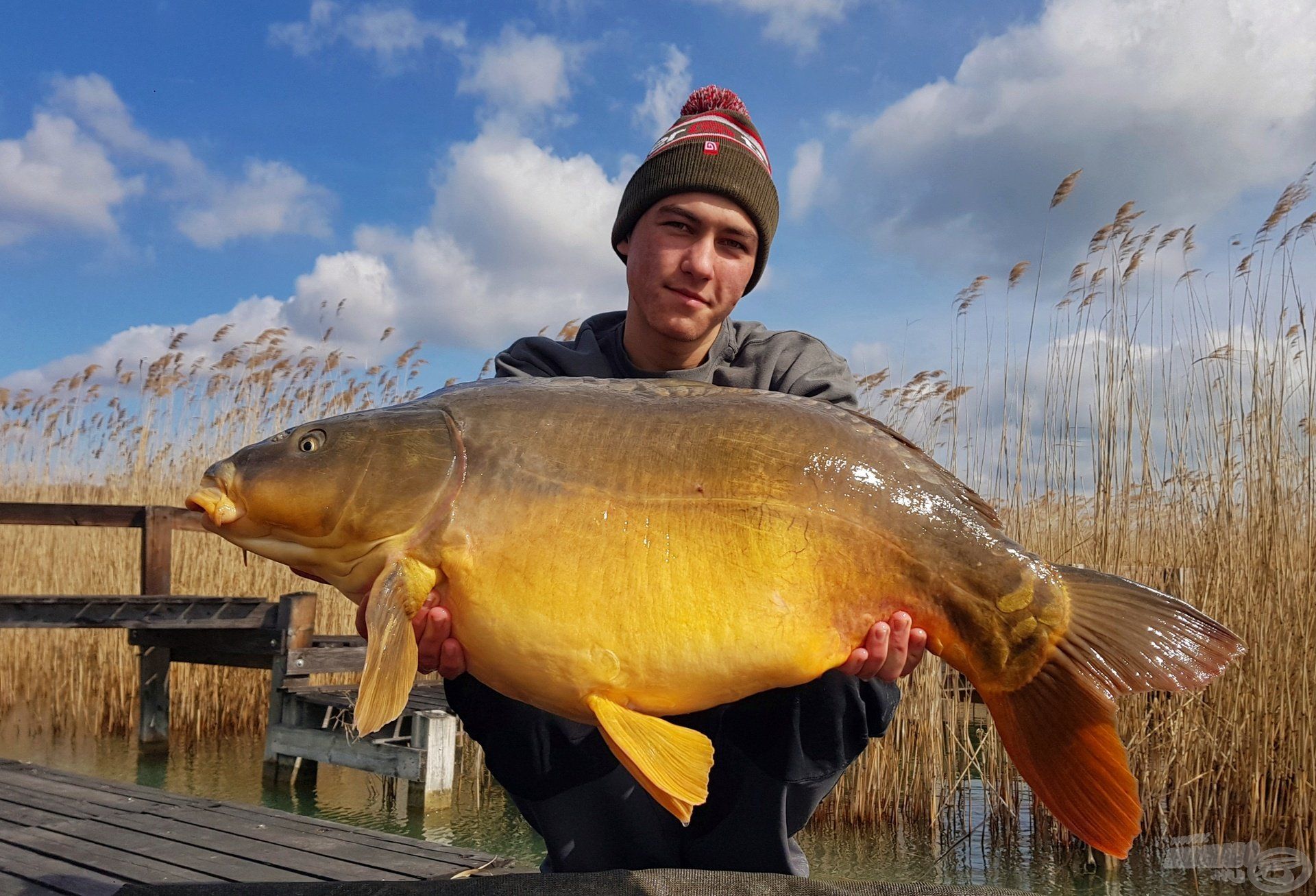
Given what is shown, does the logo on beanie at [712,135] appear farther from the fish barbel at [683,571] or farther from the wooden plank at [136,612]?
the wooden plank at [136,612]

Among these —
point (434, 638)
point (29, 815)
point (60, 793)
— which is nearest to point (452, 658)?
point (434, 638)

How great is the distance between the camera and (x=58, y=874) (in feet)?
8.45

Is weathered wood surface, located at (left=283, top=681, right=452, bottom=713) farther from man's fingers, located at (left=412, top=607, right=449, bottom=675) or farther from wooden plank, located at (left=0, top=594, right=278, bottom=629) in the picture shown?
man's fingers, located at (left=412, top=607, right=449, bottom=675)

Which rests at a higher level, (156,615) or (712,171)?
(712,171)

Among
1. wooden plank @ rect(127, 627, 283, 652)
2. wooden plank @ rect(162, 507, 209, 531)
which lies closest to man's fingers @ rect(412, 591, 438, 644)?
wooden plank @ rect(127, 627, 283, 652)

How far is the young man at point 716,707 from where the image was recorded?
1835 mm

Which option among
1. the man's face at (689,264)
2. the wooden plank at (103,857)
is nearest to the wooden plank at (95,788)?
the wooden plank at (103,857)

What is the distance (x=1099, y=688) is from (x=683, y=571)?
2.24 ft

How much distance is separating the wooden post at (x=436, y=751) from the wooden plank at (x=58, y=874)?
2.16 m

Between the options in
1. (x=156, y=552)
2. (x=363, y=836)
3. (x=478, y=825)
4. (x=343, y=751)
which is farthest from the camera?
(x=156, y=552)

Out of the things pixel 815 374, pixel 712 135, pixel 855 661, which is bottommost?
pixel 855 661

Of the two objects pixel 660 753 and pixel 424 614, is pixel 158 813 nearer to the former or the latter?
pixel 424 614

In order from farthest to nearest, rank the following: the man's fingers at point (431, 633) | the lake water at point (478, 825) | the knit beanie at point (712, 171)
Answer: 1. the lake water at point (478, 825)
2. the knit beanie at point (712, 171)
3. the man's fingers at point (431, 633)

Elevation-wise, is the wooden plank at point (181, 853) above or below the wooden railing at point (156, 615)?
below
